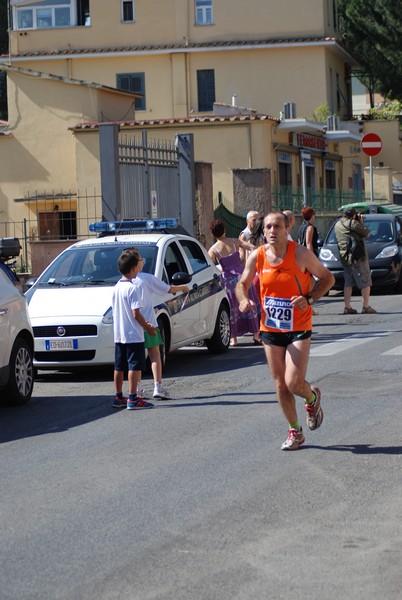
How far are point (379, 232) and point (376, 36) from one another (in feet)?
119

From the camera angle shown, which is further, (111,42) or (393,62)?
(393,62)

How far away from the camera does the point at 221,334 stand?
16.6 meters

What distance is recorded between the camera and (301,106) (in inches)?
2135

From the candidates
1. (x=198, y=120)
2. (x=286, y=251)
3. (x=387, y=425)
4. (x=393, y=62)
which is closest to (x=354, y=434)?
(x=387, y=425)

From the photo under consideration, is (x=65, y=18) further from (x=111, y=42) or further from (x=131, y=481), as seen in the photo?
(x=131, y=481)

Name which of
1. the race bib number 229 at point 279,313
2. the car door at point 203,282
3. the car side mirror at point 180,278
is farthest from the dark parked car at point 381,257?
the race bib number 229 at point 279,313

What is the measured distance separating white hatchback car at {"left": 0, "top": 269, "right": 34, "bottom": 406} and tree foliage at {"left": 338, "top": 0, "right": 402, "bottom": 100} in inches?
1951

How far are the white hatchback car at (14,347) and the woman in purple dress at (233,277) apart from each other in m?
5.05

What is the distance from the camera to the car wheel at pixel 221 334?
16.5 meters

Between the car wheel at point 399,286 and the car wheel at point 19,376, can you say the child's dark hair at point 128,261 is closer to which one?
the car wheel at point 19,376

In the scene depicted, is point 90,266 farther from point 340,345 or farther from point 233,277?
point 340,345

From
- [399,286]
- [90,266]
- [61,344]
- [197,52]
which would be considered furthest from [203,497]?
[197,52]

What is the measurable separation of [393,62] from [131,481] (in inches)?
2143

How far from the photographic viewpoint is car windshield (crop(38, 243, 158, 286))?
15188 mm
